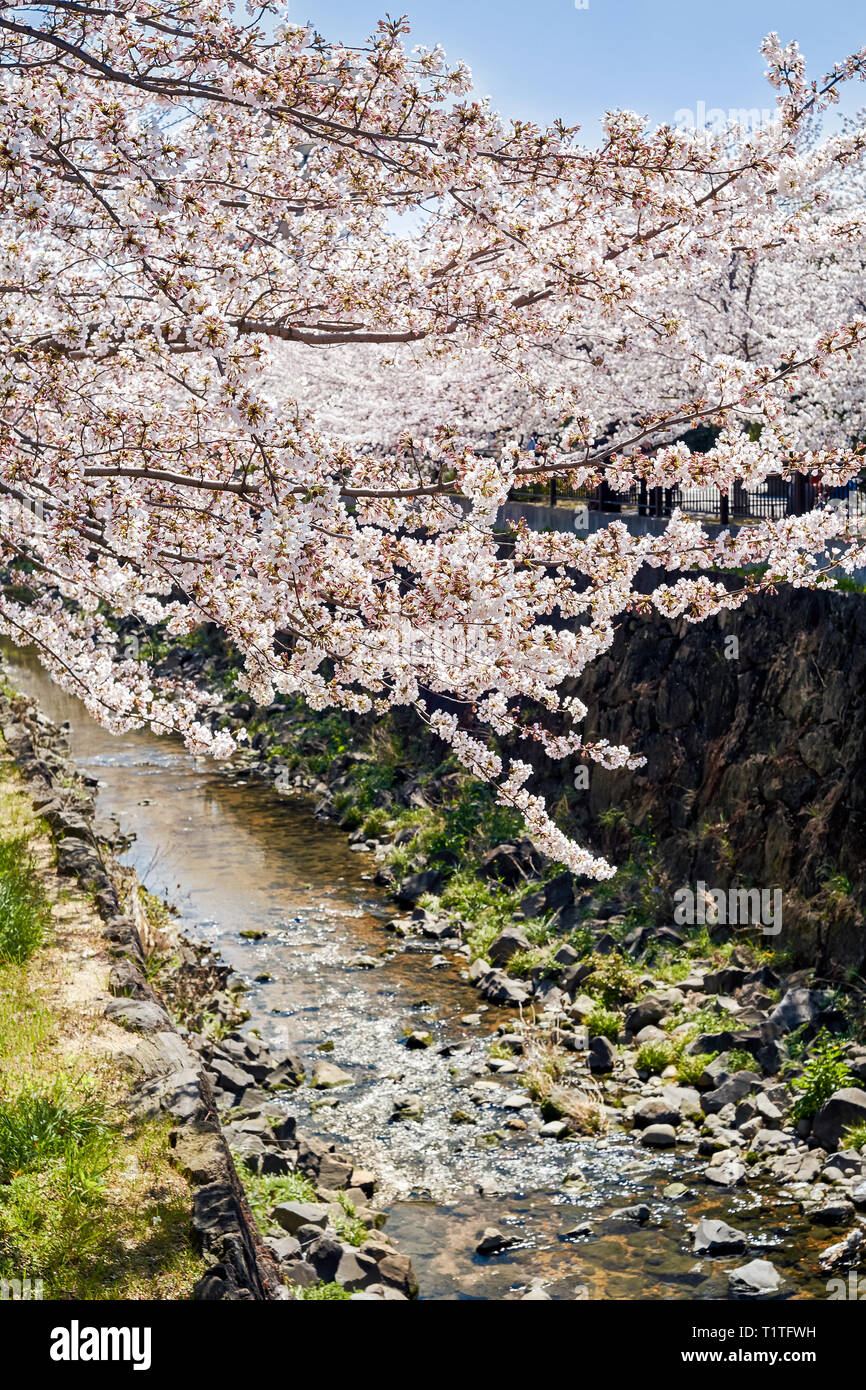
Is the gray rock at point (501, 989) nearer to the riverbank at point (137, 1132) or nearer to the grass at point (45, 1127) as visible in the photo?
the riverbank at point (137, 1132)

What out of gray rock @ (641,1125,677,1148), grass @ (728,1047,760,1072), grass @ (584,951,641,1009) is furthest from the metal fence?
gray rock @ (641,1125,677,1148)

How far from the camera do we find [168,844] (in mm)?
18359

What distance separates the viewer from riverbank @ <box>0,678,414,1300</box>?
5.21m

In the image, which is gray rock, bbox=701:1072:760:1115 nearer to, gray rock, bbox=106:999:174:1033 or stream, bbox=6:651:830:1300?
stream, bbox=6:651:830:1300

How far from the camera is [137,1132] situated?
6086 mm

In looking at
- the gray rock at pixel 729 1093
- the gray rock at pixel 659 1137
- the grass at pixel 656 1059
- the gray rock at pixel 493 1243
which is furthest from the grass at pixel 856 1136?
the gray rock at pixel 493 1243

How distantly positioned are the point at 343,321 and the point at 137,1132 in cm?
439

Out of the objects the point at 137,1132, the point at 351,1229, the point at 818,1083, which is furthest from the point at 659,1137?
the point at 137,1132

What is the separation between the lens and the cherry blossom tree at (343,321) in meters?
5.34

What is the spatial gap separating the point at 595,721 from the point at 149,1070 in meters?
11.0

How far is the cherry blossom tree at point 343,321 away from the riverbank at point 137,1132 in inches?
92.2

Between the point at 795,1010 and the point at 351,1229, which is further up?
the point at 795,1010

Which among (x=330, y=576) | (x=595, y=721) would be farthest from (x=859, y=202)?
(x=330, y=576)

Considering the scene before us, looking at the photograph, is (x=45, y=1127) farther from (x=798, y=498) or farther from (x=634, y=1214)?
(x=798, y=498)
